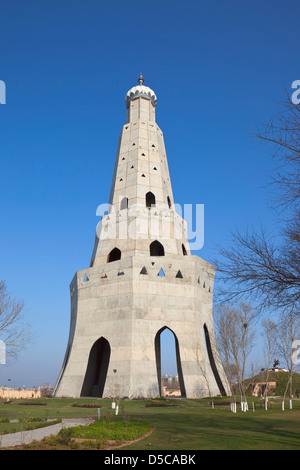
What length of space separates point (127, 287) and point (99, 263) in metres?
5.01

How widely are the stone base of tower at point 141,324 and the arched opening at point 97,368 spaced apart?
73.2 inches

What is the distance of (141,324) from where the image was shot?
2914 cm

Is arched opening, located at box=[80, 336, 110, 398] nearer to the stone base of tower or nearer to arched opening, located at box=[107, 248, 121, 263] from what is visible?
the stone base of tower

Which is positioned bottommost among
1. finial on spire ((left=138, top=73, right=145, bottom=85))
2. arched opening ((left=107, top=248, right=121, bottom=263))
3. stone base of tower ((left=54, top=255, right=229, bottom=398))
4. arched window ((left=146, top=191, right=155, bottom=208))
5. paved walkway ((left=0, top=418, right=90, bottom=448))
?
paved walkway ((left=0, top=418, right=90, bottom=448))

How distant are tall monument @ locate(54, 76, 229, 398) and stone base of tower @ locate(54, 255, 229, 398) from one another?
0.23 feet

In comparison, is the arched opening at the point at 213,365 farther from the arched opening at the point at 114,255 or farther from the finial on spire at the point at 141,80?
the finial on spire at the point at 141,80

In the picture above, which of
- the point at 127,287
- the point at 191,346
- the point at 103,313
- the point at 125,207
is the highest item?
the point at 125,207

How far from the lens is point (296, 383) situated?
52062 mm

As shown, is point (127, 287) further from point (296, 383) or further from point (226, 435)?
point (296, 383)

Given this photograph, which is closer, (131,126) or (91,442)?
(91,442)

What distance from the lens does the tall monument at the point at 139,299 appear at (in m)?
28.4

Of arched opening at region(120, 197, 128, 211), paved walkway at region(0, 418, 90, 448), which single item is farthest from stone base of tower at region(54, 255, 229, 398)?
paved walkway at region(0, 418, 90, 448)

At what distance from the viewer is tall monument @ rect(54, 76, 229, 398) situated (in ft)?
93.2
